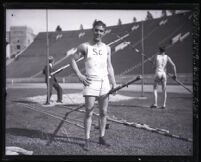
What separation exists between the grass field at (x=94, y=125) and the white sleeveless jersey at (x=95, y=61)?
0.43 meters

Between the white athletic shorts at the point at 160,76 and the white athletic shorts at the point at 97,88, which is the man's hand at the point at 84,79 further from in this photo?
the white athletic shorts at the point at 160,76

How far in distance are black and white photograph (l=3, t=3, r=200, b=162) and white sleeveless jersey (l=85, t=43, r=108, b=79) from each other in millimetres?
13

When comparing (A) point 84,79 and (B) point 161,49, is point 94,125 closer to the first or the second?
(A) point 84,79

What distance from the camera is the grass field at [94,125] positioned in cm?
438

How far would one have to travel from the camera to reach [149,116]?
4.83 meters

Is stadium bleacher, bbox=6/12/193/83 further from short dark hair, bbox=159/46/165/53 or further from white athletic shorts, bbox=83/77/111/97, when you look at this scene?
white athletic shorts, bbox=83/77/111/97

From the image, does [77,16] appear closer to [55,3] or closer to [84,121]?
[55,3]

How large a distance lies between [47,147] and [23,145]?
333 millimetres

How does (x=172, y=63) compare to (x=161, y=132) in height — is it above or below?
above

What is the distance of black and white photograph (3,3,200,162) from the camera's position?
14.3 feet

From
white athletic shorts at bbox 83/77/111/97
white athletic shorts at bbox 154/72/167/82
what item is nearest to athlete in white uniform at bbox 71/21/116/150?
white athletic shorts at bbox 83/77/111/97

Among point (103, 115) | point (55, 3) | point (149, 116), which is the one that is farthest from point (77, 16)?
point (149, 116)

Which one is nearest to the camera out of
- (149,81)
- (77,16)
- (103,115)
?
(103,115)

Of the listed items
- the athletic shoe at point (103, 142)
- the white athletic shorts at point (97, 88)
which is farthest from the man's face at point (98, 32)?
the athletic shoe at point (103, 142)
